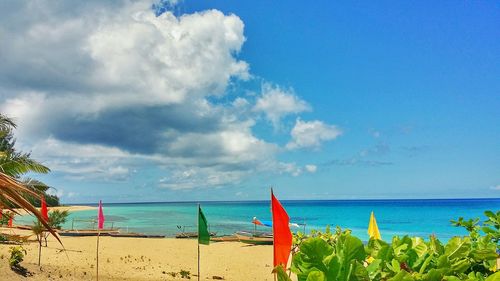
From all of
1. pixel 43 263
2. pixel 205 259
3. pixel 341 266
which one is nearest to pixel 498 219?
pixel 341 266

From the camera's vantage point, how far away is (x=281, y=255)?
25.3 ft

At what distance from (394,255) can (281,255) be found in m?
6.45

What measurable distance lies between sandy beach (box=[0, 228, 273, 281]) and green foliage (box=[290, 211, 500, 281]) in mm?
12421

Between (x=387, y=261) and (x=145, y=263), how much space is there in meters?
18.1

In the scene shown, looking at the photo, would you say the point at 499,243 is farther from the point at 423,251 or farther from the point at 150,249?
the point at 150,249

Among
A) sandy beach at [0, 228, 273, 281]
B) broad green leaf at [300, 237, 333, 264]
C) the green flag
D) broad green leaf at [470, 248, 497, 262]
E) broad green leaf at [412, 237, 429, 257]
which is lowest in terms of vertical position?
sandy beach at [0, 228, 273, 281]

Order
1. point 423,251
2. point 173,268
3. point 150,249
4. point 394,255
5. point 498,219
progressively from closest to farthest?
1. point 394,255
2. point 423,251
3. point 498,219
4. point 173,268
5. point 150,249

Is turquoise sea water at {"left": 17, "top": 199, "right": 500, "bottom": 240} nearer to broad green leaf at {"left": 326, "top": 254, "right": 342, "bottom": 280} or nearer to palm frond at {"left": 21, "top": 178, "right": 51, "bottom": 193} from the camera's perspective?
palm frond at {"left": 21, "top": 178, "right": 51, "bottom": 193}

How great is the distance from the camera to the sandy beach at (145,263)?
1470 centimetres

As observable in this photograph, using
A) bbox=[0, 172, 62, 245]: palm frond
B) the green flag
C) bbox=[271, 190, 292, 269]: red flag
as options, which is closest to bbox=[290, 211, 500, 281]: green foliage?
bbox=[0, 172, 62, 245]: palm frond

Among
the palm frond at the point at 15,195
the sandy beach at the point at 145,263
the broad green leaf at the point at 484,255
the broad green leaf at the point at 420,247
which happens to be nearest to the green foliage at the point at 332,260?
the broad green leaf at the point at 420,247

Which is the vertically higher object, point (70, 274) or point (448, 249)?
point (448, 249)

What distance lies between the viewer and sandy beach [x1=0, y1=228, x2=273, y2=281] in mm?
14695

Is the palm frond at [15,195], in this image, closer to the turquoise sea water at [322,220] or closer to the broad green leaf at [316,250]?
the broad green leaf at [316,250]
